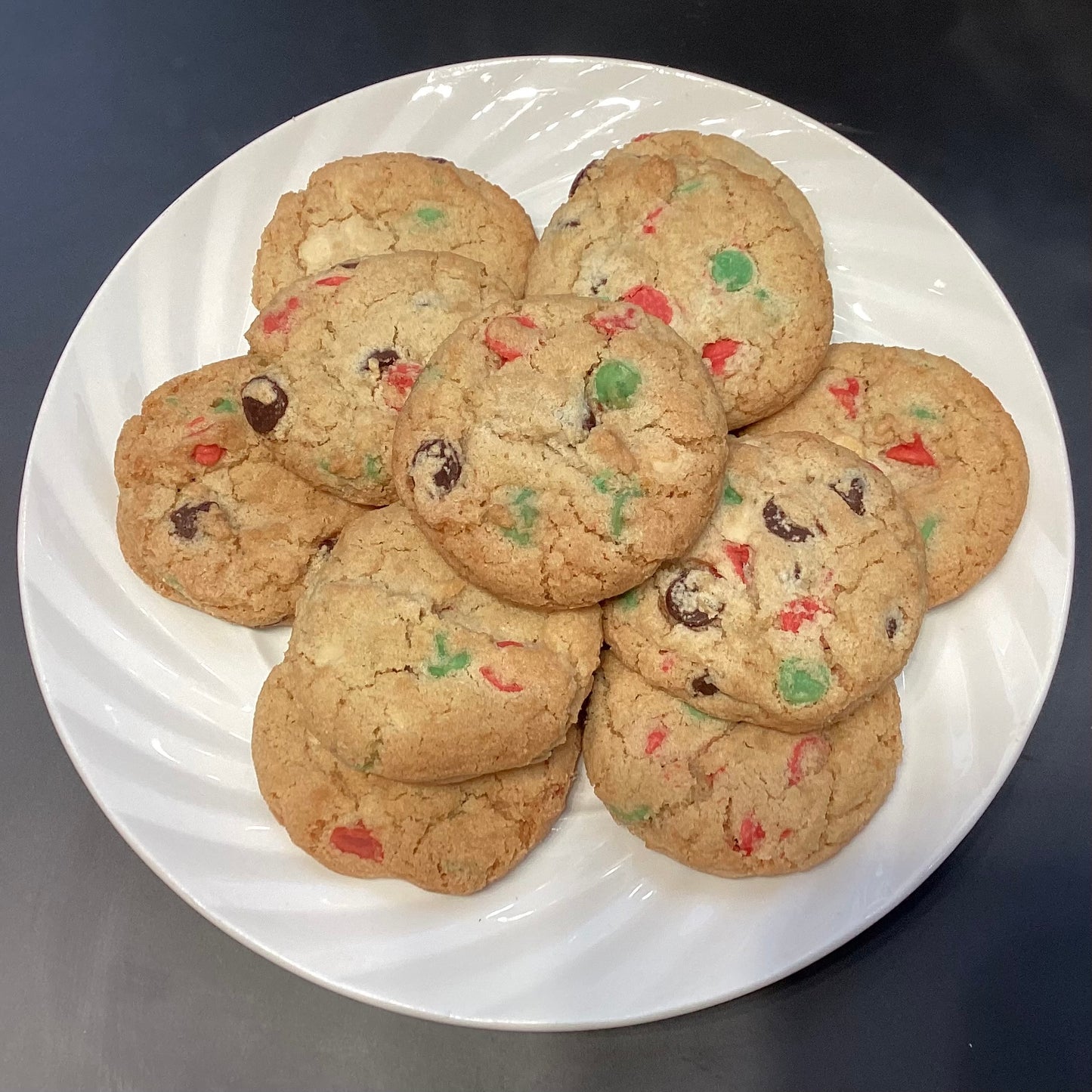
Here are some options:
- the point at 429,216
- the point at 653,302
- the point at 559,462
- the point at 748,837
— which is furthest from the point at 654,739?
the point at 429,216

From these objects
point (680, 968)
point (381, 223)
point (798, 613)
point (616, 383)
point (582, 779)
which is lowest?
point (680, 968)

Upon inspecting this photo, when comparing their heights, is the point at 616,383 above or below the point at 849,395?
above

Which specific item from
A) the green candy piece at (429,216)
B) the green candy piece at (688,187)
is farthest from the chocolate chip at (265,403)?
the green candy piece at (688,187)

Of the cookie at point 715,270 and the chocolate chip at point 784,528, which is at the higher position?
the cookie at point 715,270

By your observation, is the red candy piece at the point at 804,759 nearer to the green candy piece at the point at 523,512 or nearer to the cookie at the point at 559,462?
the cookie at the point at 559,462

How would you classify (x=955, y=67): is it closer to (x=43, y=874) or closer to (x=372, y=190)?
(x=372, y=190)

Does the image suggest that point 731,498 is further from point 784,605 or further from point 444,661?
point 444,661

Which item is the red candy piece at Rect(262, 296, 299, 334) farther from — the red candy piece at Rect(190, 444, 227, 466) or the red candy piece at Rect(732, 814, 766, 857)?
the red candy piece at Rect(732, 814, 766, 857)
